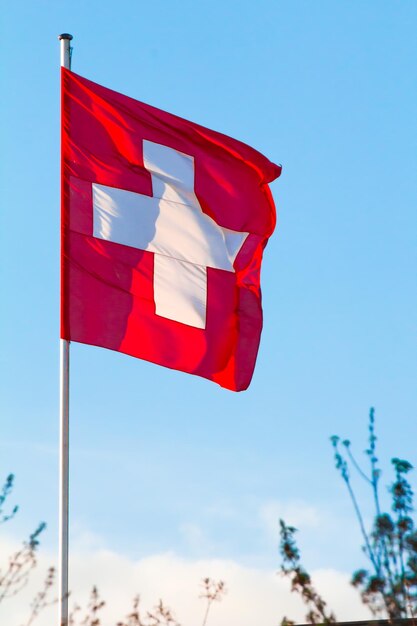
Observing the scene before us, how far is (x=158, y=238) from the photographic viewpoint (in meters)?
14.5

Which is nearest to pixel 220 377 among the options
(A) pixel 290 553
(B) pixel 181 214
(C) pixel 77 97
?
(B) pixel 181 214

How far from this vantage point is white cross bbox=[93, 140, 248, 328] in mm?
14109

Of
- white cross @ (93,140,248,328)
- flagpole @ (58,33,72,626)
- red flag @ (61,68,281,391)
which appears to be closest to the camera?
flagpole @ (58,33,72,626)

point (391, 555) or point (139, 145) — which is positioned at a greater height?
point (139, 145)

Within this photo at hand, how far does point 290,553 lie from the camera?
676 centimetres

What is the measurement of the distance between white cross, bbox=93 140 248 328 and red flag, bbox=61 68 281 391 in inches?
0.6

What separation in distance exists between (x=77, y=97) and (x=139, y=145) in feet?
3.09

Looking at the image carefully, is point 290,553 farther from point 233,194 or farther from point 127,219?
point 233,194

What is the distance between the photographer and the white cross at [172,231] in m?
14.1

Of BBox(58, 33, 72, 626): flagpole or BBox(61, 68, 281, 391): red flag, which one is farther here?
BBox(61, 68, 281, 391): red flag

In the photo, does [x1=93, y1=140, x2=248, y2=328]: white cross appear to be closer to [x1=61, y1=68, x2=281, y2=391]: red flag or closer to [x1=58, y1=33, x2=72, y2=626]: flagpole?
[x1=61, y1=68, x2=281, y2=391]: red flag

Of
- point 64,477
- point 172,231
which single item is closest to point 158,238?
point 172,231

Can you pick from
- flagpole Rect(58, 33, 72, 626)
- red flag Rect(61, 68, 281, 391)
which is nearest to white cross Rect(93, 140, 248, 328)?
A: red flag Rect(61, 68, 281, 391)

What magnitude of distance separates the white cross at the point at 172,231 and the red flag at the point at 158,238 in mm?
14
